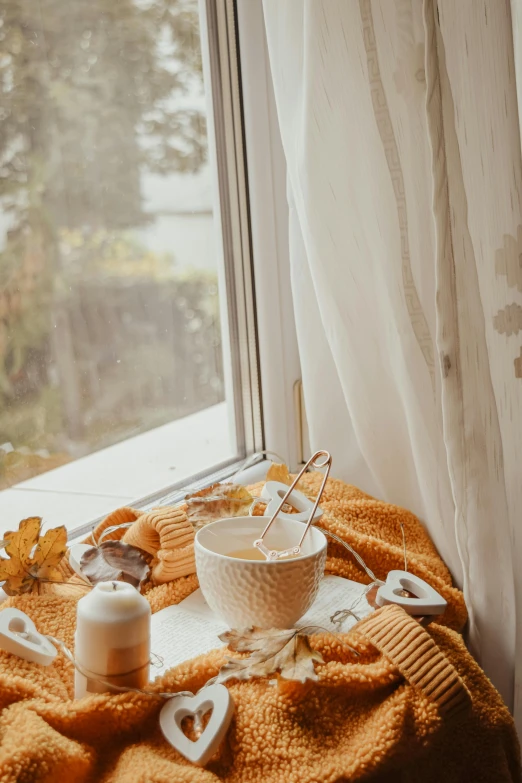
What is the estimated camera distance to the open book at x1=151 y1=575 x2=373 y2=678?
74cm

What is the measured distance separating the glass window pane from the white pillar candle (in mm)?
383

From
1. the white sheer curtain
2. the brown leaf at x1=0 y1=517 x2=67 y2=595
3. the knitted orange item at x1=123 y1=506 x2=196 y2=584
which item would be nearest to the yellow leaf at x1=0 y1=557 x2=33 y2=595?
the brown leaf at x1=0 y1=517 x2=67 y2=595

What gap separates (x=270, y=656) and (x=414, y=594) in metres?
0.23

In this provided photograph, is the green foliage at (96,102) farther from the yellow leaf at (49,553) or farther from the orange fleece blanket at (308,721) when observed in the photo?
the orange fleece blanket at (308,721)

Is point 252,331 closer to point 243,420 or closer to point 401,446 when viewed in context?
point 243,420

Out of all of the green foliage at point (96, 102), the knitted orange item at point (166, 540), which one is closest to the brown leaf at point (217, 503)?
the knitted orange item at point (166, 540)

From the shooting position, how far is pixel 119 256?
1.06 m

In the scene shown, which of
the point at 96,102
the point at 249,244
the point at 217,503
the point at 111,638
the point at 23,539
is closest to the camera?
the point at 111,638

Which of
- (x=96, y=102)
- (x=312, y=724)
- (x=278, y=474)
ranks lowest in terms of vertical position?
(x=312, y=724)

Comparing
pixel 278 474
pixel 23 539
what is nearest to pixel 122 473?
pixel 278 474

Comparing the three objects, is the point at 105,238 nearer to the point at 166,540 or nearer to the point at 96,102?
the point at 96,102

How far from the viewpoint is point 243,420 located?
1.31 m

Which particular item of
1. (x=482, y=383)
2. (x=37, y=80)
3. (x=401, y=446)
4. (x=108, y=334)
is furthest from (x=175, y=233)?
(x=482, y=383)

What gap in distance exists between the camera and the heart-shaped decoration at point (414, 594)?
0.77 metres
